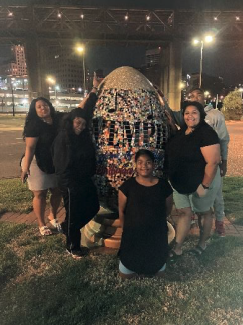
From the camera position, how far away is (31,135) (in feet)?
11.7

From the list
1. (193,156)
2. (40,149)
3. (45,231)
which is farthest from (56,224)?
(193,156)

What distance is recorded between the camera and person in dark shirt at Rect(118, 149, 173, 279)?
2719 millimetres

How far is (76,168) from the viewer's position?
10.0 feet

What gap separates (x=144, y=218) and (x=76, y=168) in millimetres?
848

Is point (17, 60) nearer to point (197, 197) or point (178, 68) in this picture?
point (178, 68)

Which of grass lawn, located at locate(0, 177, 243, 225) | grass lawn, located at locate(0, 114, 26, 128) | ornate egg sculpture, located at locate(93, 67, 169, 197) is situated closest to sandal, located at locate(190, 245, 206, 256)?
ornate egg sculpture, located at locate(93, 67, 169, 197)

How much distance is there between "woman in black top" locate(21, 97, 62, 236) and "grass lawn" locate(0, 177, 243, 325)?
23.6 inches

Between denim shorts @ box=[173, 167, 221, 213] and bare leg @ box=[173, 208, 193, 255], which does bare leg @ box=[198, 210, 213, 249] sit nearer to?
denim shorts @ box=[173, 167, 221, 213]

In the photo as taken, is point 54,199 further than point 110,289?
Yes

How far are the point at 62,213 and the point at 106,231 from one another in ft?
4.59

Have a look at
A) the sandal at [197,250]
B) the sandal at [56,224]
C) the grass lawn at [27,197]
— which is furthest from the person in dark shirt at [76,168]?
the grass lawn at [27,197]

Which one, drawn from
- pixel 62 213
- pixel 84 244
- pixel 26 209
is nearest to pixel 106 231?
pixel 84 244

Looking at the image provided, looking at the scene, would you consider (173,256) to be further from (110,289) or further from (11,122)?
(11,122)

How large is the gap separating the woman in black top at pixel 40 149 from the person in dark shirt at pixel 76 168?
484mm
